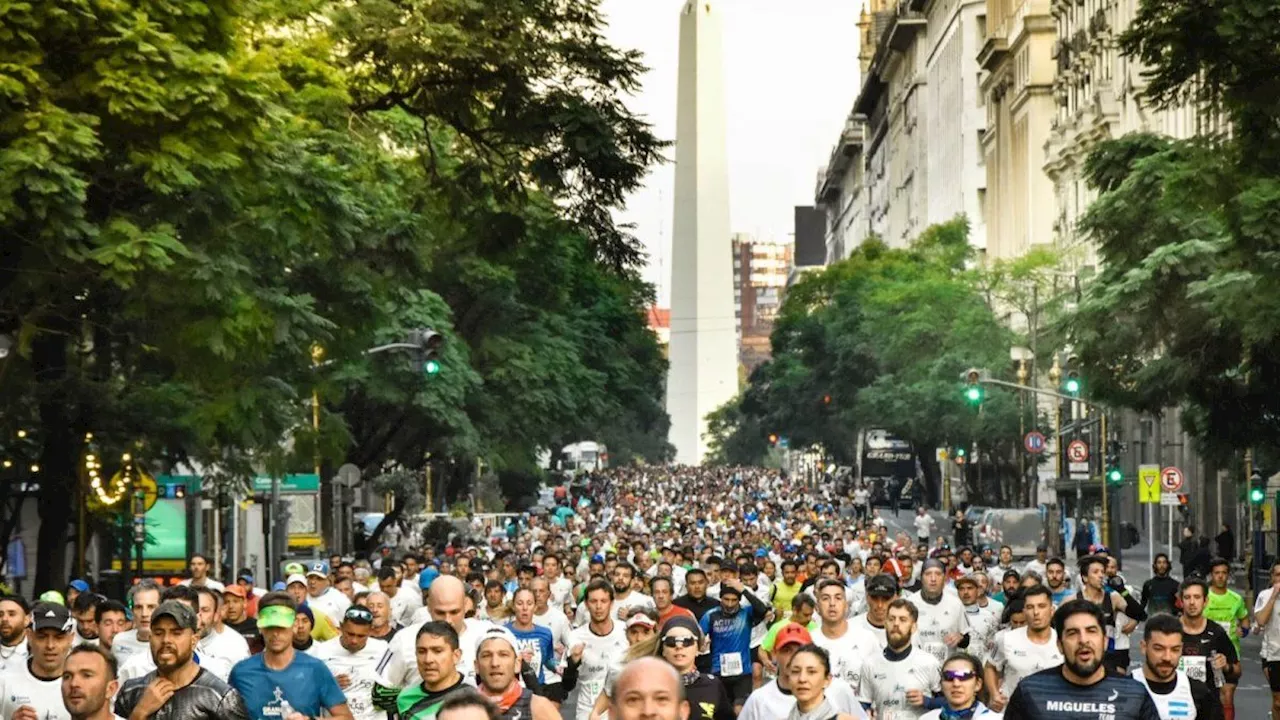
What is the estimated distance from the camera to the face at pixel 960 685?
11.9 meters

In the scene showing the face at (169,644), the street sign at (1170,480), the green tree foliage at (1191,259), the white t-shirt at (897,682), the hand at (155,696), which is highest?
the green tree foliage at (1191,259)

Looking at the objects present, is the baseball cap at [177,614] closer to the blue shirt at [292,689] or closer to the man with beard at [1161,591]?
the blue shirt at [292,689]

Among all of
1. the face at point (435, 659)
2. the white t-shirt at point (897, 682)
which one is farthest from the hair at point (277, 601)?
the white t-shirt at point (897, 682)

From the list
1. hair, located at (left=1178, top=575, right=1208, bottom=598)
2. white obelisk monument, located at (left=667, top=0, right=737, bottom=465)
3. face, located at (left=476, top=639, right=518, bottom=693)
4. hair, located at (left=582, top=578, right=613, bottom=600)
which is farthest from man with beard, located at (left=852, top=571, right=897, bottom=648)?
white obelisk monument, located at (left=667, top=0, right=737, bottom=465)

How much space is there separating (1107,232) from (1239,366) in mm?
5189

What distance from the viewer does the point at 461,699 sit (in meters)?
6.26

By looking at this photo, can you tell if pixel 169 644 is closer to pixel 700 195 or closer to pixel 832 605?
pixel 832 605

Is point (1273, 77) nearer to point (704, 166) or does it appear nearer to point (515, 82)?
Answer: point (515, 82)

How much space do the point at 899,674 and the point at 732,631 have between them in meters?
5.01

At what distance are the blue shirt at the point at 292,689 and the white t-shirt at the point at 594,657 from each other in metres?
4.55

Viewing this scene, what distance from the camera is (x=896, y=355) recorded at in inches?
3521

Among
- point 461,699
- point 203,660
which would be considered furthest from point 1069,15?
point 461,699

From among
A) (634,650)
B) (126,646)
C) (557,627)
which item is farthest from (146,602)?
(557,627)

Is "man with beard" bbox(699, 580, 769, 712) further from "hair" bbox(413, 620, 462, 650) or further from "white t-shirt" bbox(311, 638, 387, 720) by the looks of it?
"hair" bbox(413, 620, 462, 650)
